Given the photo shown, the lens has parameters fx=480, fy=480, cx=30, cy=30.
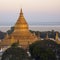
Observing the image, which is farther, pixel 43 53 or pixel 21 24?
pixel 21 24

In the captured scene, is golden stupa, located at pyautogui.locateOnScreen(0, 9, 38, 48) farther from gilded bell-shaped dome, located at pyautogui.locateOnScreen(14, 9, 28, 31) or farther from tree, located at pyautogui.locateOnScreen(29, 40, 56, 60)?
tree, located at pyautogui.locateOnScreen(29, 40, 56, 60)

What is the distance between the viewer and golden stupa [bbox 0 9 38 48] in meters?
47.9

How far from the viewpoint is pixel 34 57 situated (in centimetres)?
3195

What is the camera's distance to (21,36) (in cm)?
5000

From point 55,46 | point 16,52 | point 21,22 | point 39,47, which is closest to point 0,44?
point 21,22

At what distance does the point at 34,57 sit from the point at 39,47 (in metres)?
0.78

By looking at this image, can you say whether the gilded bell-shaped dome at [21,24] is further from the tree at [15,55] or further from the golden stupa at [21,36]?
the tree at [15,55]

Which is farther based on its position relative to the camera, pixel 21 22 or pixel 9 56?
pixel 21 22

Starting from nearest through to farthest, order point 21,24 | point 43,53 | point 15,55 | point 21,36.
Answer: point 15,55 < point 43,53 < point 21,36 < point 21,24

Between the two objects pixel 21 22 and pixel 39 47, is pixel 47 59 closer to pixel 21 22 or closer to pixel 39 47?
pixel 39 47

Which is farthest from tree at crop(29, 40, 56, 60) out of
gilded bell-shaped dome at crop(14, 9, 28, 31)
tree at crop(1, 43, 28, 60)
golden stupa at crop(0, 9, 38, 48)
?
gilded bell-shaped dome at crop(14, 9, 28, 31)

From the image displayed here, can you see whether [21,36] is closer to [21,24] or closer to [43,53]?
[21,24]

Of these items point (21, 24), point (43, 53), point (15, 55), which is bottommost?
point (43, 53)

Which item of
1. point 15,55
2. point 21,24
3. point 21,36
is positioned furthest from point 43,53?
point 21,24
